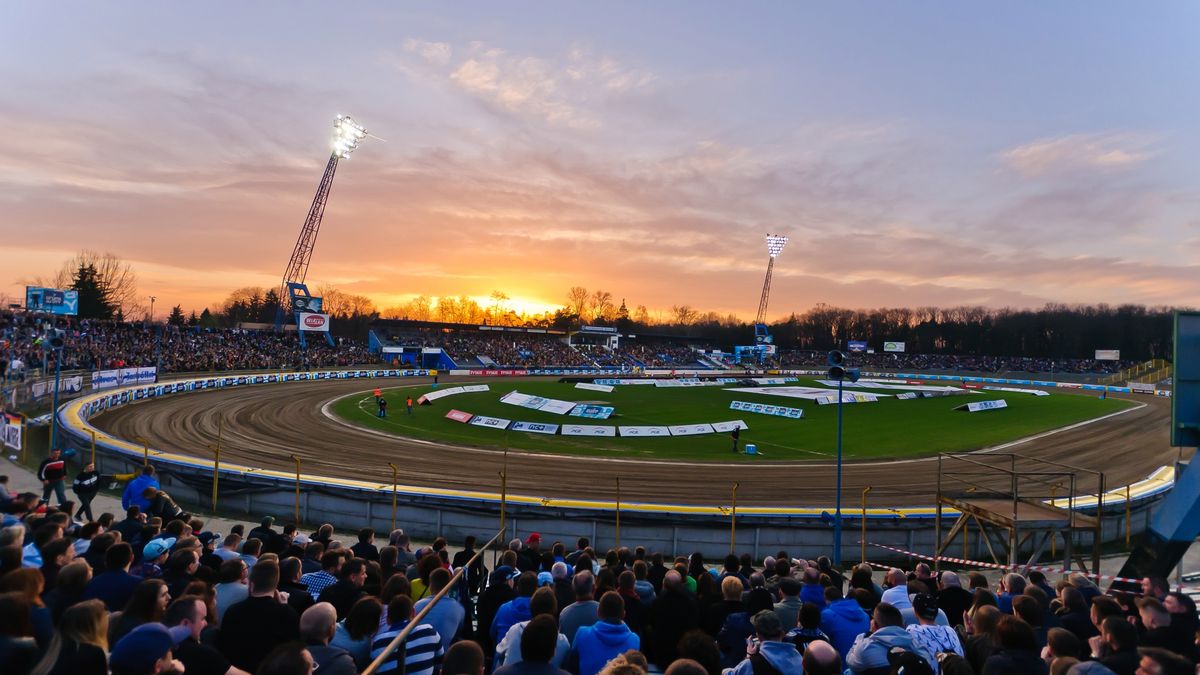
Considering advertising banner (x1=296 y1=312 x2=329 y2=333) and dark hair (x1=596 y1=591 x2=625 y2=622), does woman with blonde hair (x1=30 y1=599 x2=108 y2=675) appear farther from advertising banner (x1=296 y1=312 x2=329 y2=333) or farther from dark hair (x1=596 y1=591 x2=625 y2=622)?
advertising banner (x1=296 y1=312 x2=329 y2=333)

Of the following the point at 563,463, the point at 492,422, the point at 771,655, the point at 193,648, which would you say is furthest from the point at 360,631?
the point at 492,422

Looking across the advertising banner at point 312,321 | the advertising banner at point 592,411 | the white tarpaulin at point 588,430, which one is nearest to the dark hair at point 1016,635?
the white tarpaulin at point 588,430

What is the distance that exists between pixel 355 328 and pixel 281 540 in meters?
139

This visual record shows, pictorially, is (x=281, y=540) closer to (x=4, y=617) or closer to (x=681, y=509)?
(x=4, y=617)

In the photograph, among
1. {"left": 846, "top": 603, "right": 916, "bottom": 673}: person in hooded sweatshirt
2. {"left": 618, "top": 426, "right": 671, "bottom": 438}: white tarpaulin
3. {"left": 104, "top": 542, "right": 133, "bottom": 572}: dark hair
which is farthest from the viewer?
{"left": 618, "top": 426, "right": 671, "bottom": 438}: white tarpaulin

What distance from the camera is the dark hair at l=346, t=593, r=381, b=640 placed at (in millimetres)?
4941

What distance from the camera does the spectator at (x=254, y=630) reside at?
4.73m

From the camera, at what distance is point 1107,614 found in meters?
5.66

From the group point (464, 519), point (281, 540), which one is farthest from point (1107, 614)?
point (464, 519)

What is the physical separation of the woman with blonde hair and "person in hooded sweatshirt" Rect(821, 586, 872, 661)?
5876 mm

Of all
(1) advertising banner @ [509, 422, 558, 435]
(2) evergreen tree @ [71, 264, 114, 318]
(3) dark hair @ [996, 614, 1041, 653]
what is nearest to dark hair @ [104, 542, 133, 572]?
(3) dark hair @ [996, 614, 1041, 653]

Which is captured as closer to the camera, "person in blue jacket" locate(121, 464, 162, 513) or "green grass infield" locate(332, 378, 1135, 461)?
"person in blue jacket" locate(121, 464, 162, 513)

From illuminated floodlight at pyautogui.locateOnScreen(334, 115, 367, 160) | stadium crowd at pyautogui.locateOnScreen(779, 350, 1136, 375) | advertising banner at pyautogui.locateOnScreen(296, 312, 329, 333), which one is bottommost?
stadium crowd at pyautogui.locateOnScreen(779, 350, 1136, 375)

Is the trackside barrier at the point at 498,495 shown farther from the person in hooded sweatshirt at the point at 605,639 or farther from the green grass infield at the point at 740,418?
A: the person in hooded sweatshirt at the point at 605,639
